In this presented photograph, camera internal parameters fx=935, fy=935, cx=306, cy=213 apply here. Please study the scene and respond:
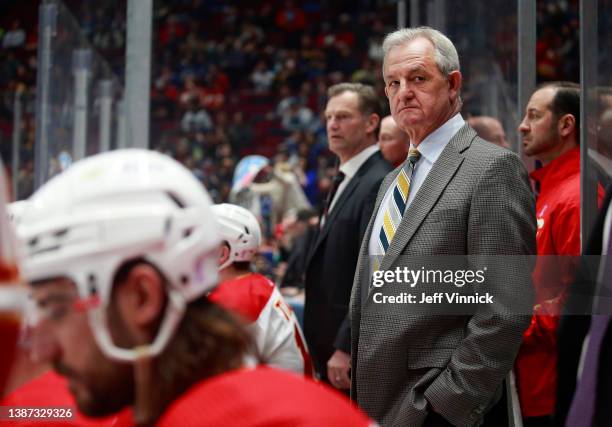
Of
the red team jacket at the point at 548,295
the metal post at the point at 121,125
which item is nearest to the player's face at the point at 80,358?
the red team jacket at the point at 548,295

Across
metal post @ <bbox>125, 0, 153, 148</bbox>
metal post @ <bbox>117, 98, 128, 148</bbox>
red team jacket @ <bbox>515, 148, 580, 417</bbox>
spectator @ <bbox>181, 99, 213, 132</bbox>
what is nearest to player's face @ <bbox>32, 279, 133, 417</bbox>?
red team jacket @ <bbox>515, 148, 580, 417</bbox>

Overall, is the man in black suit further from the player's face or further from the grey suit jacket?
the player's face

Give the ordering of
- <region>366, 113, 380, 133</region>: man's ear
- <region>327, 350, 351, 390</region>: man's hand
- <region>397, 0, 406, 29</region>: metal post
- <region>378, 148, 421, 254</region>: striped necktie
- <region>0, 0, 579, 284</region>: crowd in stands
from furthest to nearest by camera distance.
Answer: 1. <region>0, 0, 579, 284</region>: crowd in stands
2. <region>397, 0, 406, 29</region>: metal post
3. <region>366, 113, 380, 133</region>: man's ear
4. <region>327, 350, 351, 390</region>: man's hand
5. <region>378, 148, 421, 254</region>: striped necktie

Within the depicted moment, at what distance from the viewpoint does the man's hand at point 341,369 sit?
3.20 metres

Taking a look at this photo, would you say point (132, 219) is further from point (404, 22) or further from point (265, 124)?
point (265, 124)

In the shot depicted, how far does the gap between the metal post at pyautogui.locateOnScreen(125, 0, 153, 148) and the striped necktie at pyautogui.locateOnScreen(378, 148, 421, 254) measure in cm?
105

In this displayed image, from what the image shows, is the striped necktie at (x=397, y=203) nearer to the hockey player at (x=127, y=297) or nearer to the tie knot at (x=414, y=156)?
the tie knot at (x=414, y=156)

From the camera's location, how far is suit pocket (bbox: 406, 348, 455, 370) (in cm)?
237

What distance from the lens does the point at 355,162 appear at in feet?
12.6

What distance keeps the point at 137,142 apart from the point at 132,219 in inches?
89.4

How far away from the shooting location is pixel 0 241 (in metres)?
0.92

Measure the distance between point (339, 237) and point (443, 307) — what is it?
1.18 m

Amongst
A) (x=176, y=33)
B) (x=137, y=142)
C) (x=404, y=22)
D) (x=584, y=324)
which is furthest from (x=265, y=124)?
(x=584, y=324)

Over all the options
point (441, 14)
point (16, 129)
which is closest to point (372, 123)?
point (441, 14)
